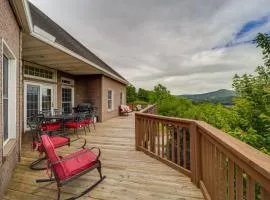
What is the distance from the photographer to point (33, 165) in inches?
143

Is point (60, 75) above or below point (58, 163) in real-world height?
above

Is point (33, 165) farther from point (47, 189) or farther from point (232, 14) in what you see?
point (232, 14)

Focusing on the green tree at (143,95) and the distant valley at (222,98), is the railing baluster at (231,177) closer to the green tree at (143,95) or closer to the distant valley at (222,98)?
the distant valley at (222,98)

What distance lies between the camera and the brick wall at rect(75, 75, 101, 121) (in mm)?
9828

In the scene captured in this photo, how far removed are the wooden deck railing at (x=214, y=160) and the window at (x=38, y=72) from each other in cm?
486

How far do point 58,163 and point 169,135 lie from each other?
7.68ft

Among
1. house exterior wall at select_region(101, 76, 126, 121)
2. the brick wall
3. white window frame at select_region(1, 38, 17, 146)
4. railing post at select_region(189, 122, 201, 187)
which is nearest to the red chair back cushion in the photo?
white window frame at select_region(1, 38, 17, 146)

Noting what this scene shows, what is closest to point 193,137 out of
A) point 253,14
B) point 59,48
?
point 59,48

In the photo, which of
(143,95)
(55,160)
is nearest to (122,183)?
(55,160)

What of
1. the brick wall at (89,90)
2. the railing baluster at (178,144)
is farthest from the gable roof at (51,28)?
the railing baluster at (178,144)

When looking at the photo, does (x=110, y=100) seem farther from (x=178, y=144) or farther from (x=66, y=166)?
(x=66, y=166)

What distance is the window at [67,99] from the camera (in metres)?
9.20

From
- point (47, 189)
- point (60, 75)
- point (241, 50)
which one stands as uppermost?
point (241, 50)

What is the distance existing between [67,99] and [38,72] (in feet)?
7.95
